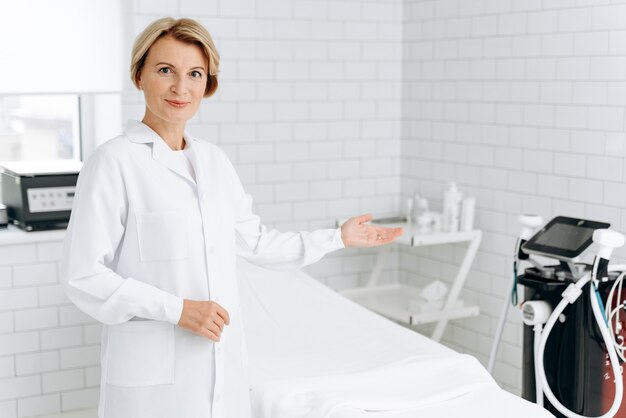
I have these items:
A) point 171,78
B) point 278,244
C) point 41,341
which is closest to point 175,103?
point 171,78

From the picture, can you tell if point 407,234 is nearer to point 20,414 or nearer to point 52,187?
point 52,187

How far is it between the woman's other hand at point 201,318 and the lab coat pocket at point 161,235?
0.13 metres

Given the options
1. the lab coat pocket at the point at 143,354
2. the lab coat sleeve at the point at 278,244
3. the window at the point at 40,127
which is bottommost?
the lab coat pocket at the point at 143,354

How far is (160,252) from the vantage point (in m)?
2.04

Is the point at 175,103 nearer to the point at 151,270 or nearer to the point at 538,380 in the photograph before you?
the point at 151,270

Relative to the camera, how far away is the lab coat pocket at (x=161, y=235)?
2027 mm

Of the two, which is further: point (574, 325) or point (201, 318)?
point (574, 325)

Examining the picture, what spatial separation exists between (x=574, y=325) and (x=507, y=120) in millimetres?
1330

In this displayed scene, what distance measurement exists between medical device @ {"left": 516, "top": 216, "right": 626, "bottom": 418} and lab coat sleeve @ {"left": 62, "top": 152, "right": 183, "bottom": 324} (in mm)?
1567

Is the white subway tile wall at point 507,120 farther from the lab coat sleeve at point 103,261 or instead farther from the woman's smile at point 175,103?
the lab coat sleeve at point 103,261

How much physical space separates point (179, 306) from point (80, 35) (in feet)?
6.60

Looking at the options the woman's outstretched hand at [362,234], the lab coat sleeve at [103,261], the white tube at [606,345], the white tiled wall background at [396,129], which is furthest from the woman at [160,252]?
the white tiled wall background at [396,129]

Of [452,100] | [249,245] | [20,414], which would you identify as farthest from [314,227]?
[249,245]

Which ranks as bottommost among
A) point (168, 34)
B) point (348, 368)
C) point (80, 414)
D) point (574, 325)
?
point (80, 414)
